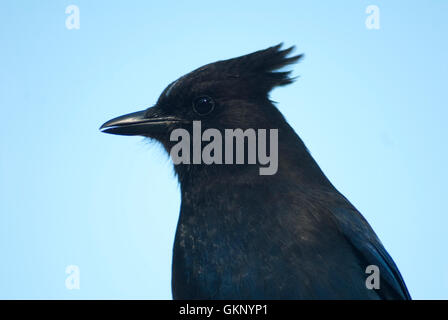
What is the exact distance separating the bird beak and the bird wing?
1.73 metres

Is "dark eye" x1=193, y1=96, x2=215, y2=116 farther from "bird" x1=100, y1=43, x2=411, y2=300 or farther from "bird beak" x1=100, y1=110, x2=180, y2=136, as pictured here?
"bird beak" x1=100, y1=110, x2=180, y2=136

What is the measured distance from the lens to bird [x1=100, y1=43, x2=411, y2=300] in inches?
195

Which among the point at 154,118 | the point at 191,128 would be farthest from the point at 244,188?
the point at 154,118

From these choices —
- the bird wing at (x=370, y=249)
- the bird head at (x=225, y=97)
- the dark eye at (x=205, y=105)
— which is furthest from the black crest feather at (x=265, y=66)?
the bird wing at (x=370, y=249)

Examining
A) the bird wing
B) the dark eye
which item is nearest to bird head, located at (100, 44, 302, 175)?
the dark eye

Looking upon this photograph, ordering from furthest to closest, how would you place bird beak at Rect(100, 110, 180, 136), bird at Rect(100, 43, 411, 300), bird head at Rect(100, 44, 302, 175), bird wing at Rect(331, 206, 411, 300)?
bird beak at Rect(100, 110, 180, 136) → bird head at Rect(100, 44, 302, 175) → bird wing at Rect(331, 206, 411, 300) → bird at Rect(100, 43, 411, 300)

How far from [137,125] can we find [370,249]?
227 cm

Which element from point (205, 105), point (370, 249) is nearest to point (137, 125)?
point (205, 105)

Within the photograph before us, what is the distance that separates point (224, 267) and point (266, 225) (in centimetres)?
43

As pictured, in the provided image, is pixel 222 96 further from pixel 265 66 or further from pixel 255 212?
pixel 255 212

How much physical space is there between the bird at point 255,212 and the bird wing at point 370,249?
1cm
